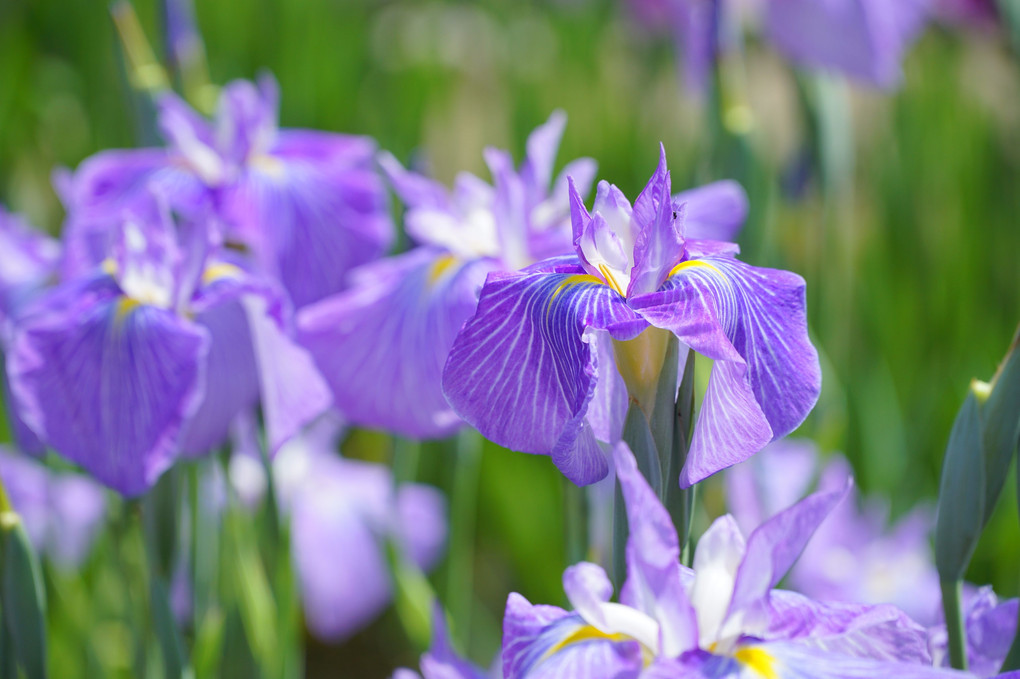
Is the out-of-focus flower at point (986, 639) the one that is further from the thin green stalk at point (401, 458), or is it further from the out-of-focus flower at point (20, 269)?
the out-of-focus flower at point (20, 269)

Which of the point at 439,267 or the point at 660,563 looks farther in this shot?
the point at 439,267

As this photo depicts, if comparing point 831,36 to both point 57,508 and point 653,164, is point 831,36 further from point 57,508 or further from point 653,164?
point 57,508

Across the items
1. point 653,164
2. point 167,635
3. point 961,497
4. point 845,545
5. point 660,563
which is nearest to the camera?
point 660,563

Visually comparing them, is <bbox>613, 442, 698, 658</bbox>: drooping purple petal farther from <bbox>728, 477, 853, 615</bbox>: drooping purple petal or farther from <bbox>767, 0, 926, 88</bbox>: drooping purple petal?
<bbox>767, 0, 926, 88</bbox>: drooping purple petal

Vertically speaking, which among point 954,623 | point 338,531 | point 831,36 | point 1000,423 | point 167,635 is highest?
point 831,36

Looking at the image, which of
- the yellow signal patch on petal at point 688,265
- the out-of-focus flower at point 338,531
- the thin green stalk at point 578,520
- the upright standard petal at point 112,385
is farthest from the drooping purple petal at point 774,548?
the out-of-focus flower at point 338,531

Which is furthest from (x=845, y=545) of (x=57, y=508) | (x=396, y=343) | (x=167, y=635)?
(x=57, y=508)

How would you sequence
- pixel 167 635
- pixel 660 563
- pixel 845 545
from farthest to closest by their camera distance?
pixel 845 545, pixel 167 635, pixel 660 563

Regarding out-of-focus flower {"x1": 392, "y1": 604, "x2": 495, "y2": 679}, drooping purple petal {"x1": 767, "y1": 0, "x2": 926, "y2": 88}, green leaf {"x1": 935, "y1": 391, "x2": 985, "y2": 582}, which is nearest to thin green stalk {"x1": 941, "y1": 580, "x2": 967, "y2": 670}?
green leaf {"x1": 935, "y1": 391, "x2": 985, "y2": 582}
